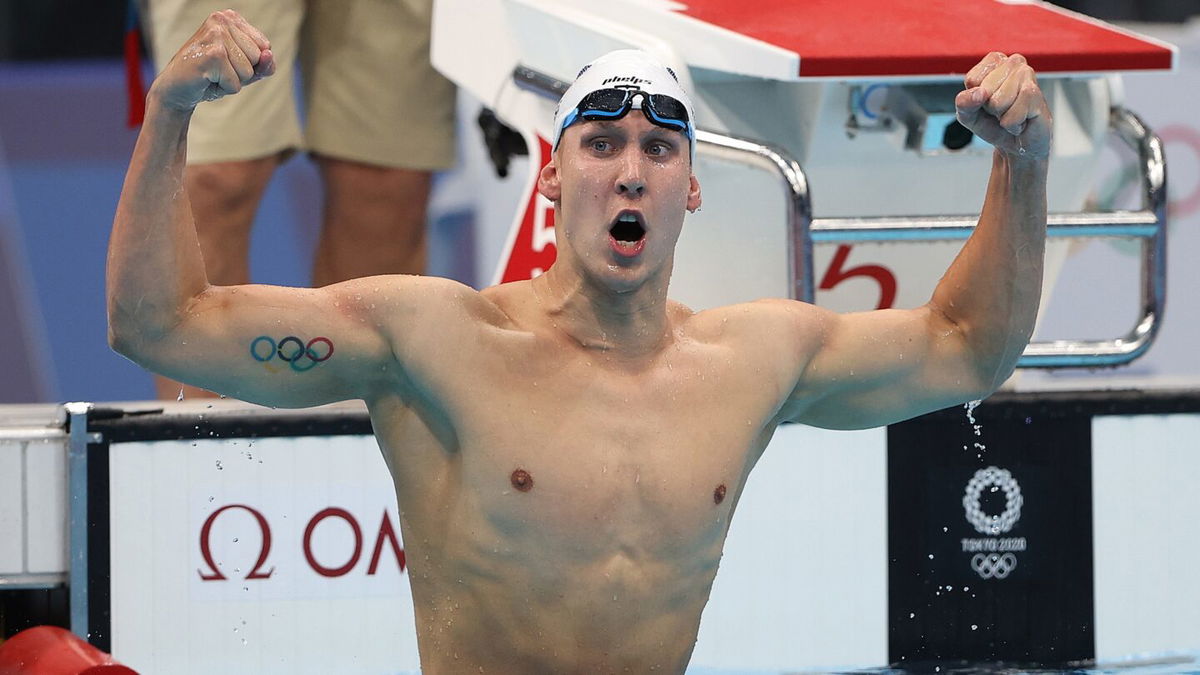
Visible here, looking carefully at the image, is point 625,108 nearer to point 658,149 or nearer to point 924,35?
point 658,149

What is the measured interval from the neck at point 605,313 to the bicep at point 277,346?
26 centimetres

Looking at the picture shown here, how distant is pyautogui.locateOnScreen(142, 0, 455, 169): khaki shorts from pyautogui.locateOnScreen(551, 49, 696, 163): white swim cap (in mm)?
1808

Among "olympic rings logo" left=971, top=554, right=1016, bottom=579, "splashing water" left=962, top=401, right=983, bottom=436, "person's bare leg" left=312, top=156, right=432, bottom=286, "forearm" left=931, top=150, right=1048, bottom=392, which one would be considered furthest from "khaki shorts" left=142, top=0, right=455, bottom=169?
"forearm" left=931, top=150, right=1048, bottom=392

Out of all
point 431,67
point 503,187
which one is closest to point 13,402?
point 503,187

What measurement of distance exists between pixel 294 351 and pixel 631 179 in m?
0.51

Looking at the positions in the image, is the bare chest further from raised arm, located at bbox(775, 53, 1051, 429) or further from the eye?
the eye

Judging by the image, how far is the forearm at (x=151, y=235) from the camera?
2.26 meters

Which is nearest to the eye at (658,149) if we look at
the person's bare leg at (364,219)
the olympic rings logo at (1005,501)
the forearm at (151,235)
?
the forearm at (151,235)

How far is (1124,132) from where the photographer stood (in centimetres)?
388

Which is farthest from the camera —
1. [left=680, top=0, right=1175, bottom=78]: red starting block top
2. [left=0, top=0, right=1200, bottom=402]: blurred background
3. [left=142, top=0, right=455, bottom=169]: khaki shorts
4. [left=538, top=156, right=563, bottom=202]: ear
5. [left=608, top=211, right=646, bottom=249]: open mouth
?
[left=0, top=0, right=1200, bottom=402]: blurred background

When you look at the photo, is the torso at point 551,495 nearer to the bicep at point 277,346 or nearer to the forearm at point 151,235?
the bicep at point 277,346

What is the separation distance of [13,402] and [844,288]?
2.97 metres

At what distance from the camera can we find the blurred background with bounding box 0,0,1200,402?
575 centimetres

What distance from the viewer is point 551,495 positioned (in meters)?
2.52
